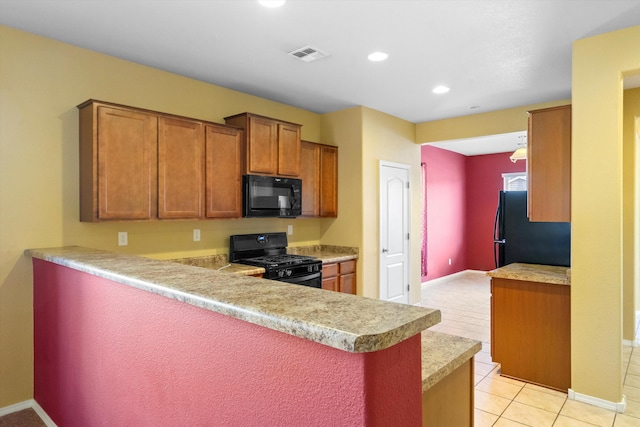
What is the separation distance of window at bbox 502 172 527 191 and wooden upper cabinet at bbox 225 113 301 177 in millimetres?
5511

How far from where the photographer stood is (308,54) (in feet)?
10.1

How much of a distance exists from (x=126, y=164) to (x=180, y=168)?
1.44 feet

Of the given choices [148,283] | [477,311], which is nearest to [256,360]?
[148,283]

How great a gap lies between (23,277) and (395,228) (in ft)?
13.1

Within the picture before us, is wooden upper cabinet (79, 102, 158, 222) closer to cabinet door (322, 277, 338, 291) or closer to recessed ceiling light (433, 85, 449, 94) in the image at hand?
cabinet door (322, 277, 338, 291)

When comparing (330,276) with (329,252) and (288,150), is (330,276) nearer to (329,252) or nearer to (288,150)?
(329,252)

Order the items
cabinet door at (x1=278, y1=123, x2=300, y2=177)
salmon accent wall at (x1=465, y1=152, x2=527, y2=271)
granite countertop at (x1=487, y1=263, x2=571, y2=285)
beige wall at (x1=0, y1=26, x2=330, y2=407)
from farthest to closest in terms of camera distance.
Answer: salmon accent wall at (x1=465, y1=152, x2=527, y2=271), cabinet door at (x1=278, y1=123, x2=300, y2=177), granite countertop at (x1=487, y1=263, x2=571, y2=285), beige wall at (x1=0, y1=26, x2=330, y2=407)

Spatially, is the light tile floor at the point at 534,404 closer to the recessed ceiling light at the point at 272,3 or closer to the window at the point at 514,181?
the recessed ceiling light at the point at 272,3

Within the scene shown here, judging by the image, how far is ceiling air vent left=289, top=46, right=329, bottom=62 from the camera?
2.98 meters

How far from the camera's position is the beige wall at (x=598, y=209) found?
2.61 m

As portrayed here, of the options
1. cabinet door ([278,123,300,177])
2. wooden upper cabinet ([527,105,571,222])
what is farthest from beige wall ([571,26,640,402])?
cabinet door ([278,123,300,177])

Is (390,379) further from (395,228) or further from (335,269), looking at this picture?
(395,228)

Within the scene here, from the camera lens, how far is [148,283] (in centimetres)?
134

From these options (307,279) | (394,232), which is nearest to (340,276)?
(307,279)
